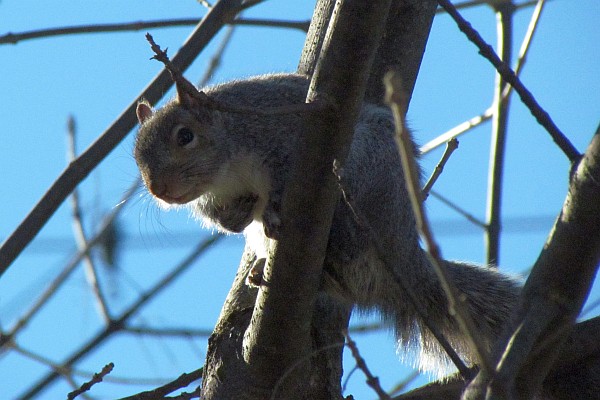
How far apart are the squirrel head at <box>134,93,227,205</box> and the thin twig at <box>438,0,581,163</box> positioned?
140 centimetres

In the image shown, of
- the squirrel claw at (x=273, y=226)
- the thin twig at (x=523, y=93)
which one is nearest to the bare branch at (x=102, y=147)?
the squirrel claw at (x=273, y=226)

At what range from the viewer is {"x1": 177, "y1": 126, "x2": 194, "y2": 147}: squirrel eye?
11.2 feet

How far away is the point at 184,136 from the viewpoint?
11.2ft

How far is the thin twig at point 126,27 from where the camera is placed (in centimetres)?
340

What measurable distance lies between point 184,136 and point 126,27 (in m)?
0.56

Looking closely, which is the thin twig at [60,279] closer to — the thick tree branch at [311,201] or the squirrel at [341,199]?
the squirrel at [341,199]

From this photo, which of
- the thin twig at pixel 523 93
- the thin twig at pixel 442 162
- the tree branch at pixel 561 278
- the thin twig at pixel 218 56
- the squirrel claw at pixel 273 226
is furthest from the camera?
the thin twig at pixel 218 56

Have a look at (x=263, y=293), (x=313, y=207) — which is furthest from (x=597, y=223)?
(x=263, y=293)

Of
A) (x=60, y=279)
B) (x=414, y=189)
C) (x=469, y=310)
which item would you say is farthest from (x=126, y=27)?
(x=414, y=189)

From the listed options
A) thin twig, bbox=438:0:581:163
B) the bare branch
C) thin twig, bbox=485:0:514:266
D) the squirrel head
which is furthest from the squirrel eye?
thin twig, bbox=438:0:581:163

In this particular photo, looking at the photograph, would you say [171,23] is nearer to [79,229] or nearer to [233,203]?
[233,203]

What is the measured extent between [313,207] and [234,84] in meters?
1.43

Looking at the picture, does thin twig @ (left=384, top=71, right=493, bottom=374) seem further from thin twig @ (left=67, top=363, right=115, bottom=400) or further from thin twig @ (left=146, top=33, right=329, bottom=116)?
thin twig @ (left=67, top=363, right=115, bottom=400)

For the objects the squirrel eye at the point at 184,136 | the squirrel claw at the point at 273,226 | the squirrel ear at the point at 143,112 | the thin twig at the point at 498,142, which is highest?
the squirrel ear at the point at 143,112
